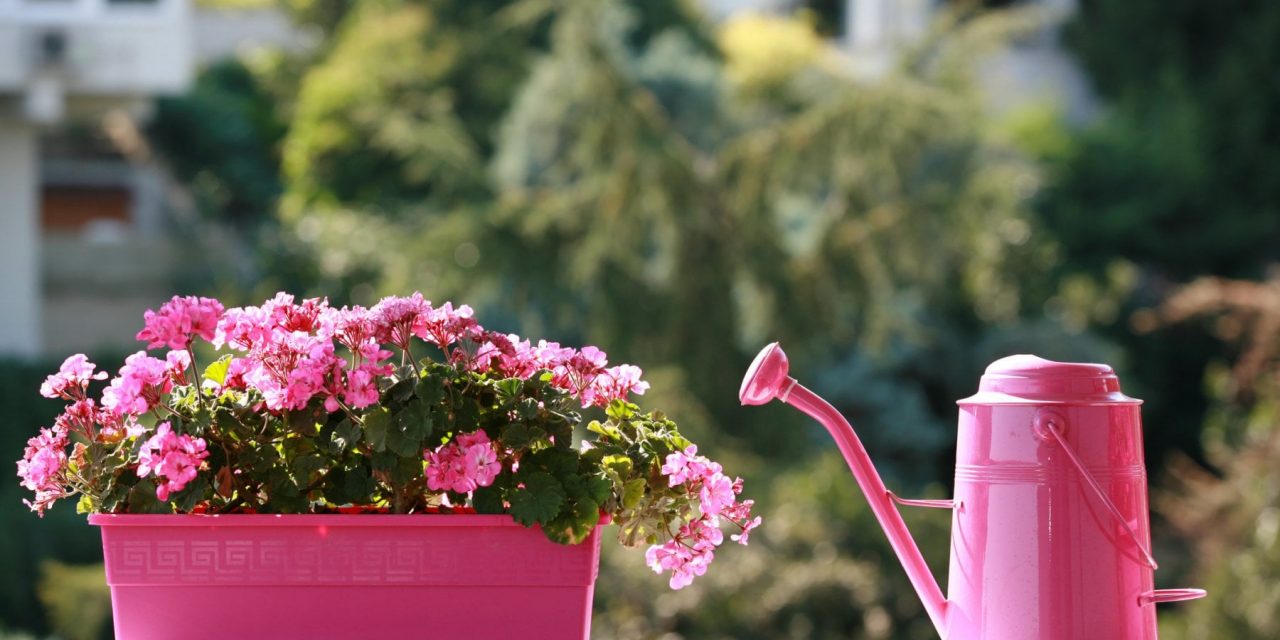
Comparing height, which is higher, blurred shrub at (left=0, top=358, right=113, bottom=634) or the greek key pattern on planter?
blurred shrub at (left=0, top=358, right=113, bottom=634)

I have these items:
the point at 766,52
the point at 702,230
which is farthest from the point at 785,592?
the point at 766,52

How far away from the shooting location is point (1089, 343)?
1222cm

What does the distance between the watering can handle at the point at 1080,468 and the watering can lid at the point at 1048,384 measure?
0.01 m

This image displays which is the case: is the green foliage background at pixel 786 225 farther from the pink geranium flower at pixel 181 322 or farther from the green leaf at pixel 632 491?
the pink geranium flower at pixel 181 322

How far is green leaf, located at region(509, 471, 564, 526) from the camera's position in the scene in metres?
1.16

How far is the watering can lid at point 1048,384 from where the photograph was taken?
1249 millimetres

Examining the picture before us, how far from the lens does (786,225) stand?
1087 centimetres

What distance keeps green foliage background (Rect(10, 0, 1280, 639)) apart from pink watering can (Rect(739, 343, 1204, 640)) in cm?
413

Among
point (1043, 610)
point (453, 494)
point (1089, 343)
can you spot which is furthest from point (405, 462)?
point (1089, 343)

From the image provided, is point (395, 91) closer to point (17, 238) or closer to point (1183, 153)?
point (17, 238)

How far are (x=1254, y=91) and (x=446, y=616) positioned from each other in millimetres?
15632

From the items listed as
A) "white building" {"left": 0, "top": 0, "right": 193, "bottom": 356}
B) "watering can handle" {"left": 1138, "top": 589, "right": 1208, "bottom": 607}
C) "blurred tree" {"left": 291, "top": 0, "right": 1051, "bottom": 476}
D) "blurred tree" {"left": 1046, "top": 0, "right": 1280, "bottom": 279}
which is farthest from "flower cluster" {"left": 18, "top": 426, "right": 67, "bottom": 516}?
"blurred tree" {"left": 1046, "top": 0, "right": 1280, "bottom": 279}

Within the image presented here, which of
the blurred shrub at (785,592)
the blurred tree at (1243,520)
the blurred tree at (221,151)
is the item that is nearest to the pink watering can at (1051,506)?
the blurred tree at (1243,520)

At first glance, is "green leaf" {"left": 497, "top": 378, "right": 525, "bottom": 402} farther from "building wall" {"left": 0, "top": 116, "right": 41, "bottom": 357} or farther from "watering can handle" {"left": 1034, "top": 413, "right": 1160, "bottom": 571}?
"building wall" {"left": 0, "top": 116, "right": 41, "bottom": 357}
